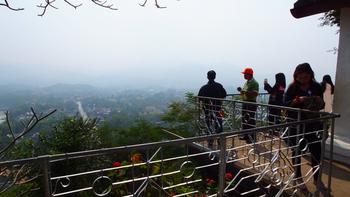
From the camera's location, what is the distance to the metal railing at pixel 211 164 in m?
3.07

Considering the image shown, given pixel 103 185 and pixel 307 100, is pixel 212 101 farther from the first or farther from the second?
pixel 103 185

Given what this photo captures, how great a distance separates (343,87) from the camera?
6355 millimetres

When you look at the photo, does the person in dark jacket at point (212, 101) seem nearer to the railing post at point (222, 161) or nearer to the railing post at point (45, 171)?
the railing post at point (222, 161)

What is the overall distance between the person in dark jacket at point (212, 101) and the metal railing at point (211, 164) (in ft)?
0.08

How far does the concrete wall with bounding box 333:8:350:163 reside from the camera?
6.23 metres

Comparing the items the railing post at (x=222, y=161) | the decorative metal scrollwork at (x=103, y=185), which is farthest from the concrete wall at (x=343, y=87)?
the decorative metal scrollwork at (x=103, y=185)

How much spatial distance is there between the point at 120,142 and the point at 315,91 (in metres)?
6.67

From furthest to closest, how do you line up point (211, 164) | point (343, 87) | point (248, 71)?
point (248, 71) → point (343, 87) → point (211, 164)

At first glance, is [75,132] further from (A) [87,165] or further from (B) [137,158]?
(B) [137,158]

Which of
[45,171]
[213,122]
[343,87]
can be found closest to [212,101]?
[213,122]

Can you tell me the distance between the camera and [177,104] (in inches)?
463

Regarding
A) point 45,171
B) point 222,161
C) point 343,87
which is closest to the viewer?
point 45,171

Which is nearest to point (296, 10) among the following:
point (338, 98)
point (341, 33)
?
point (341, 33)

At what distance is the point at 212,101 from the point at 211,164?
408 cm
